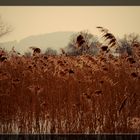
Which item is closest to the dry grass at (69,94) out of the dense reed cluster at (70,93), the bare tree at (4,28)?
the dense reed cluster at (70,93)

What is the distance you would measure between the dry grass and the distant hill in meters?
0.08

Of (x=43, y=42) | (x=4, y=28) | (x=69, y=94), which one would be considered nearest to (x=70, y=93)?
(x=69, y=94)

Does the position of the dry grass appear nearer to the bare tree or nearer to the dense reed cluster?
the dense reed cluster

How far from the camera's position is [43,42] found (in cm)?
244

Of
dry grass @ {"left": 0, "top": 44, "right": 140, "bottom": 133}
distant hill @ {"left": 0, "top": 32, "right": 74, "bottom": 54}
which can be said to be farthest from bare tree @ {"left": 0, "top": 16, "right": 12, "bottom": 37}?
dry grass @ {"left": 0, "top": 44, "right": 140, "bottom": 133}

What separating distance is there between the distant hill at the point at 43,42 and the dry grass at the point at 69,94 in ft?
0.27

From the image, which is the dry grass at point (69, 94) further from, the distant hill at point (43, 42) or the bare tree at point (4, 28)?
the bare tree at point (4, 28)

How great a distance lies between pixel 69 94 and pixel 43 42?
0.45 m

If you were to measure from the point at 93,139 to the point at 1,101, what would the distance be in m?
0.77

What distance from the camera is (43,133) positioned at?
8.04 feet

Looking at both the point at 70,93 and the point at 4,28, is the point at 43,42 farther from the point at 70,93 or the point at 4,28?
the point at 70,93

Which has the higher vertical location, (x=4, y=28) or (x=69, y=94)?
(x=4, y=28)

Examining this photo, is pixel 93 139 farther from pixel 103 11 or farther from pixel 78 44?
pixel 103 11

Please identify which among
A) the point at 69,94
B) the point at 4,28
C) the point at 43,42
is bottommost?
the point at 69,94
